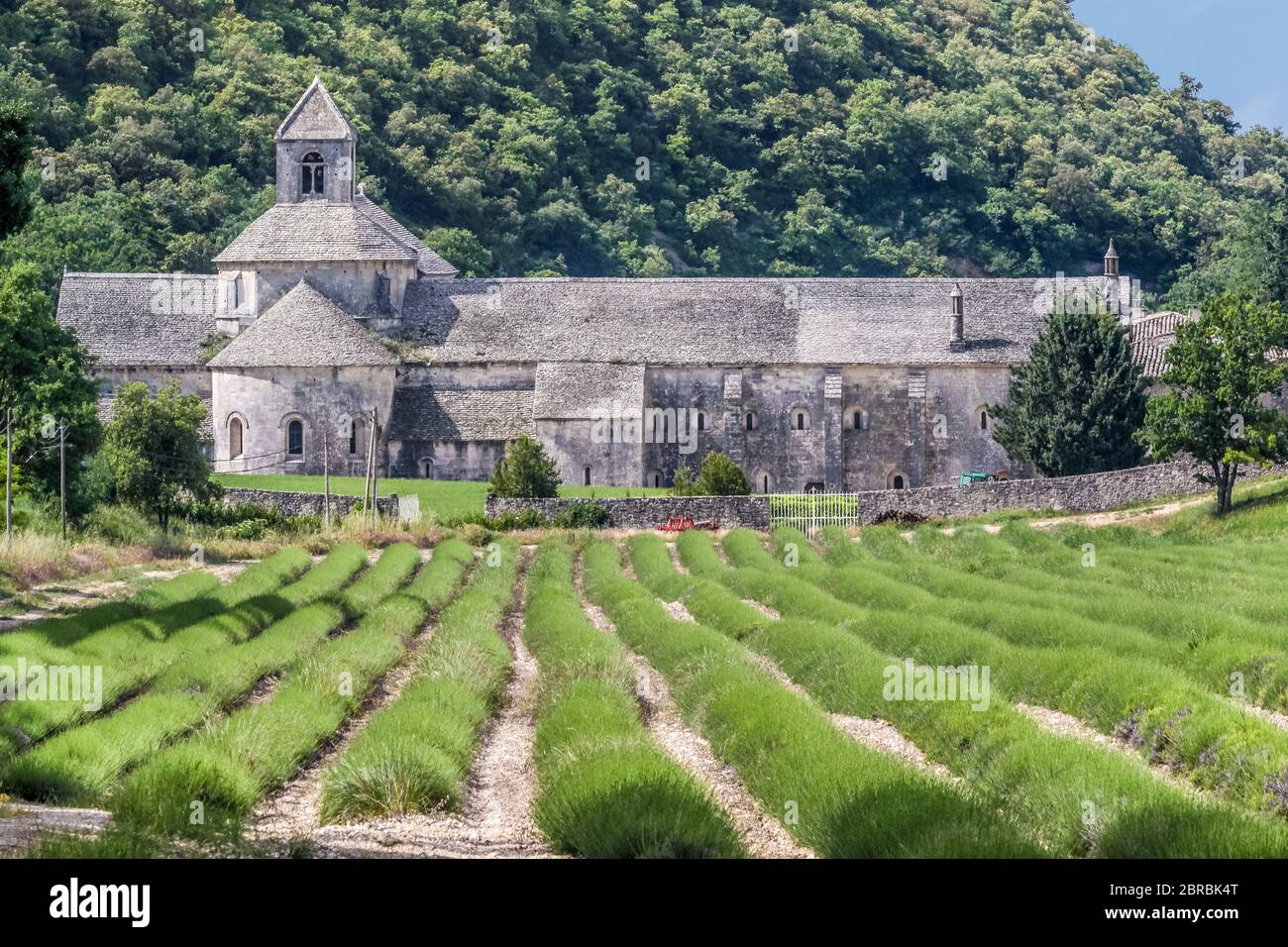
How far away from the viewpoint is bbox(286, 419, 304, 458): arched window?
78544 millimetres

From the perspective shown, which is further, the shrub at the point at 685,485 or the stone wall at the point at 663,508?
the shrub at the point at 685,485

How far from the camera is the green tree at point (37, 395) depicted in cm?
5038

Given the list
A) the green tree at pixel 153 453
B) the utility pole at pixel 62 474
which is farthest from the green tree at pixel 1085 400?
the utility pole at pixel 62 474

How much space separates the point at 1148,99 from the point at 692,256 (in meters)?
60.9

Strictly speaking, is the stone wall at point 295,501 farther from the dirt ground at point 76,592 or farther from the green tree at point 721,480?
the dirt ground at point 76,592

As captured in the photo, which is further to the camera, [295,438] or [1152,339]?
[1152,339]

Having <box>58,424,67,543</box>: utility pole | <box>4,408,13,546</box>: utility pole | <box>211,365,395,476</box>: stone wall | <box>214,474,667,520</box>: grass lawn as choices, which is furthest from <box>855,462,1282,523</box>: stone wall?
<box>4,408,13,546</box>: utility pole

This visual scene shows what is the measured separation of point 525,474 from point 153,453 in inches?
498

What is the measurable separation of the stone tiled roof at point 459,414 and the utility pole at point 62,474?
28.3 meters

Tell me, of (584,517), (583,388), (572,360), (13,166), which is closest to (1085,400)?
(584,517)

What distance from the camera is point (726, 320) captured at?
281 feet

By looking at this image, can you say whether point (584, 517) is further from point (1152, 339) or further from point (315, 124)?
point (315, 124)

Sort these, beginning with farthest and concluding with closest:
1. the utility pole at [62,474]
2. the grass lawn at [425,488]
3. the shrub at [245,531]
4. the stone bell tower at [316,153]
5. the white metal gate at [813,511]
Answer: the stone bell tower at [316,153] < the grass lawn at [425,488] < the white metal gate at [813,511] < the shrub at [245,531] < the utility pole at [62,474]
